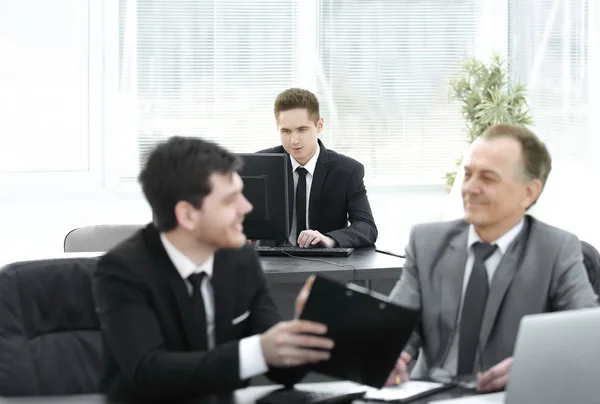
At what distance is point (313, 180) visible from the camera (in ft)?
14.5

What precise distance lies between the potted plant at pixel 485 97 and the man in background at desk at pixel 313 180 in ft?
5.74

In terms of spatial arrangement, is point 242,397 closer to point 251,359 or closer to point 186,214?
point 251,359

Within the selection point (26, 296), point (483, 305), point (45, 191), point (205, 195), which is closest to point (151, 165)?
point (205, 195)

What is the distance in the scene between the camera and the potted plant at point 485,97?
233 inches

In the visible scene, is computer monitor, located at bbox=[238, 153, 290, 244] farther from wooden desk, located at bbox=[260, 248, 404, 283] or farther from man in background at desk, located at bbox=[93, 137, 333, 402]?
man in background at desk, located at bbox=[93, 137, 333, 402]

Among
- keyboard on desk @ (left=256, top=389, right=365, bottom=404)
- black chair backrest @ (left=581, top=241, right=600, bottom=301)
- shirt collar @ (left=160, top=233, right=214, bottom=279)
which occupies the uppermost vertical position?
shirt collar @ (left=160, top=233, right=214, bottom=279)

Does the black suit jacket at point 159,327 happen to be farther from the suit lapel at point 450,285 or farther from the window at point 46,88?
the window at point 46,88

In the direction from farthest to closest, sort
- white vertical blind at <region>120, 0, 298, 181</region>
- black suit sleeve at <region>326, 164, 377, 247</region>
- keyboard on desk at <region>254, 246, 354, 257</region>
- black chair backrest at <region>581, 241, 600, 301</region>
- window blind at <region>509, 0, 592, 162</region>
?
white vertical blind at <region>120, 0, 298, 181</region>
window blind at <region>509, 0, 592, 162</region>
black suit sleeve at <region>326, 164, 377, 247</region>
keyboard on desk at <region>254, 246, 354, 257</region>
black chair backrest at <region>581, 241, 600, 301</region>

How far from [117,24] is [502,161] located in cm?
409

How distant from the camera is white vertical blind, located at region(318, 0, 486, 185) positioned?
6336mm

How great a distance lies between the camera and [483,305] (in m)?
2.34

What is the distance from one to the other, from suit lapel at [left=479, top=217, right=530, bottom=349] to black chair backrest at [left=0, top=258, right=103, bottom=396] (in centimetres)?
98

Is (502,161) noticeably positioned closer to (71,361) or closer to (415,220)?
(71,361)

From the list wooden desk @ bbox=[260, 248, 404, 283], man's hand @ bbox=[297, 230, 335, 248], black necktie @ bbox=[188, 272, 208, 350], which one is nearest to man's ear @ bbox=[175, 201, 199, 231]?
black necktie @ bbox=[188, 272, 208, 350]
